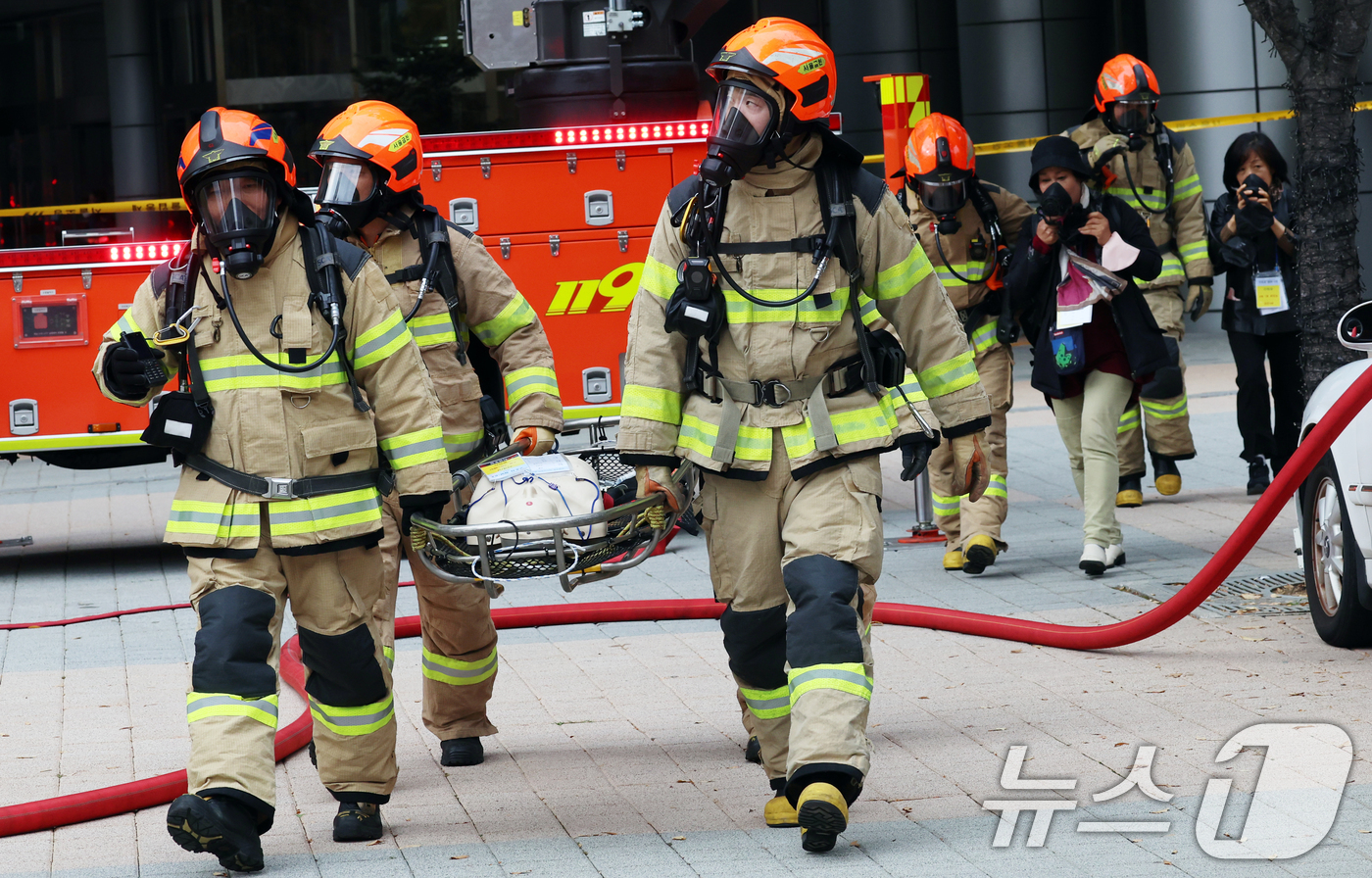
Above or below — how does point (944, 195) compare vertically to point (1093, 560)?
above

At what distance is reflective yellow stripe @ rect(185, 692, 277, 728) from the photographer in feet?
13.9

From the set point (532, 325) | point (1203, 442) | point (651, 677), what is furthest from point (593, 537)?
point (1203, 442)

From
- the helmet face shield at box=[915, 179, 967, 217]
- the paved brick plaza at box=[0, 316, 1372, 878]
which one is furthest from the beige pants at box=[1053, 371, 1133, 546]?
the helmet face shield at box=[915, 179, 967, 217]

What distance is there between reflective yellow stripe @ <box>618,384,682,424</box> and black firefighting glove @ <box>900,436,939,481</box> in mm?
651

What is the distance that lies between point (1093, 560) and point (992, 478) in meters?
0.70

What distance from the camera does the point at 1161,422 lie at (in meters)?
9.66

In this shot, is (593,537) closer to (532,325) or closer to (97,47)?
(532,325)

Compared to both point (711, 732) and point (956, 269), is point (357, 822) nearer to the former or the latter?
point (711, 732)

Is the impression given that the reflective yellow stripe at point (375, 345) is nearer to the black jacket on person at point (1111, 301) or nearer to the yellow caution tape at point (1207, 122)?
the black jacket on person at point (1111, 301)

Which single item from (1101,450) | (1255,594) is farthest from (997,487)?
(1255,594)

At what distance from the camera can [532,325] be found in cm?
540

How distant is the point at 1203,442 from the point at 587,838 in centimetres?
832

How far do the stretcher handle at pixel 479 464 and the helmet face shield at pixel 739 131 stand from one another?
1052 millimetres

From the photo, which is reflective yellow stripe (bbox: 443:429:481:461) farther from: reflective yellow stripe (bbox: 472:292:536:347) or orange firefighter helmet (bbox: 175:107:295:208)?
orange firefighter helmet (bbox: 175:107:295:208)
